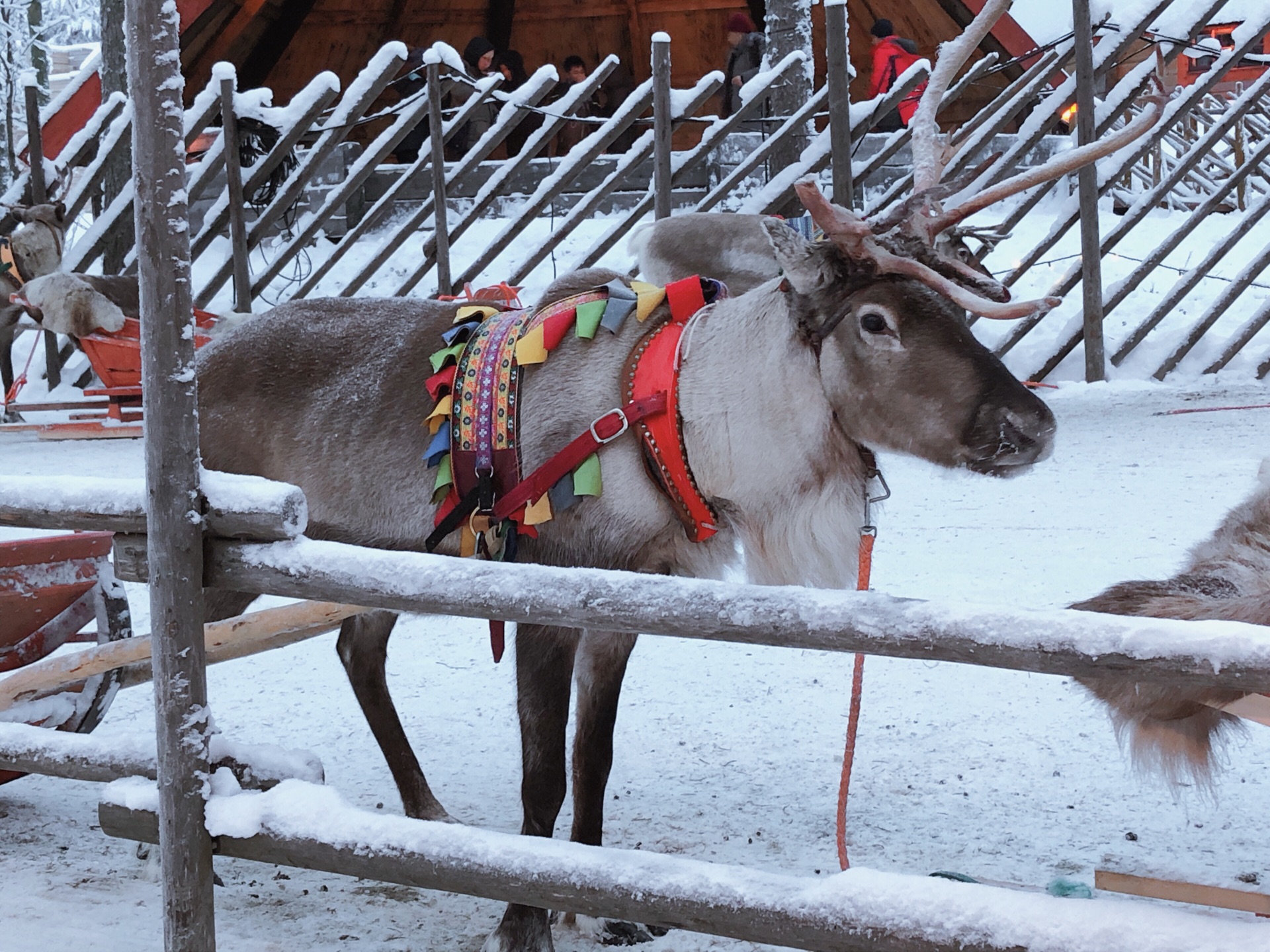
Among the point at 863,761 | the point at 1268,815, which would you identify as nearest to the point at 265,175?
the point at 863,761

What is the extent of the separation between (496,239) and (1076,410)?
4.50 metres

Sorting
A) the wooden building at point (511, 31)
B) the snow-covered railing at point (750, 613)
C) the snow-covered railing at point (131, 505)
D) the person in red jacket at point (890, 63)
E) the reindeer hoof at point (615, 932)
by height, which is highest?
the wooden building at point (511, 31)

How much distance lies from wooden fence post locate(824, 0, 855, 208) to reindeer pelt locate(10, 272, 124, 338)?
5.14 meters

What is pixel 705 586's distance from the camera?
76.0 inches

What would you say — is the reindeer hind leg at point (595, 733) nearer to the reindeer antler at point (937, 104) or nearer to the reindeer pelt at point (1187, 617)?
the reindeer pelt at point (1187, 617)

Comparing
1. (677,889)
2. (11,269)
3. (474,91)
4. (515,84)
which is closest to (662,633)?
(677,889)

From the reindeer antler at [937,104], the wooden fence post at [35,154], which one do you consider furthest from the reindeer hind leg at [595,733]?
the wooden fence post at [35,154]

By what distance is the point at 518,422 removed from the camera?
9.41ft

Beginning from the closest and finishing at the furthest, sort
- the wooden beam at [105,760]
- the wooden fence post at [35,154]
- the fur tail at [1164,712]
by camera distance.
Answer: the fur tail at [1164,712], the wooden beam at [105,760], the wooden fence post at [35,154]

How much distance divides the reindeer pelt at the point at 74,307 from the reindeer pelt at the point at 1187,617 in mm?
8070

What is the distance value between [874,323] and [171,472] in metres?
1.42

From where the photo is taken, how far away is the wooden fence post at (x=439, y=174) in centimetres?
955

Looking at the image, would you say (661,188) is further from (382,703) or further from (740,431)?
(740,431)

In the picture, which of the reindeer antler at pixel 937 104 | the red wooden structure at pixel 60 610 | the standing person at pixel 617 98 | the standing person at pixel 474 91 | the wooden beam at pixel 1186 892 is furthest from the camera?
the standing person at pixel 617 98
